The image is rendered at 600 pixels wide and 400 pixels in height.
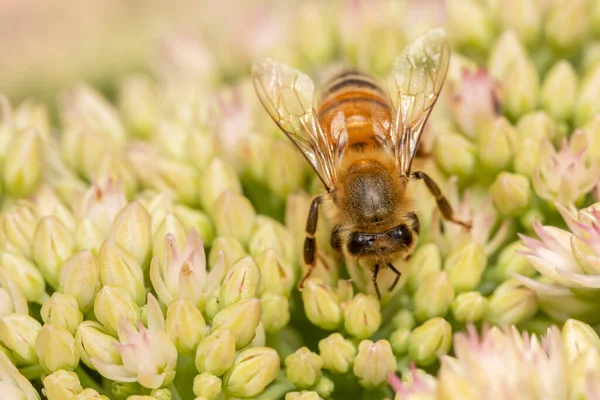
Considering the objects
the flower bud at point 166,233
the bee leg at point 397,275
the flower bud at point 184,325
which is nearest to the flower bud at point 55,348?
the flower bud at point 184,325

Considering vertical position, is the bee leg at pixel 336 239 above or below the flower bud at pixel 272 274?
above

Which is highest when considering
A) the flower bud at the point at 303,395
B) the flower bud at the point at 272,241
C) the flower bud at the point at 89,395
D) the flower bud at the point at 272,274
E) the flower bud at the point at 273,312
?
the flower bud at the point at 272,241

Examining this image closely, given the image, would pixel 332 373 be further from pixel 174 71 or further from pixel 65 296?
pixel 174 71

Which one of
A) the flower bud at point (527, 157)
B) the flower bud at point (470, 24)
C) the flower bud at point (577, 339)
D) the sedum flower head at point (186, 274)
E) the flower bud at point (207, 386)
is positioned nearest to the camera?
the flower bud at point (577, 339)

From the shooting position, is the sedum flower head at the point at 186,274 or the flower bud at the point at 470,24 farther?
the flower bud at the point at 470,24

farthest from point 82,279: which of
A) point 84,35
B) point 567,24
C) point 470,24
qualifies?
point 84,35

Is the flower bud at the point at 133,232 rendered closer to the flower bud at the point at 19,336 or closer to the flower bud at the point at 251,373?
the flower bud at the point at 19,336
